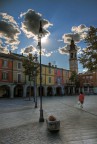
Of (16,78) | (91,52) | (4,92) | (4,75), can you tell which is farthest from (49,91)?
(91,52)

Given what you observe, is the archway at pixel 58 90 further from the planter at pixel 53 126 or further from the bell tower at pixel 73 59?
the planter at pixel 53 126

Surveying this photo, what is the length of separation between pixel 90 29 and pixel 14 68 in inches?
1339

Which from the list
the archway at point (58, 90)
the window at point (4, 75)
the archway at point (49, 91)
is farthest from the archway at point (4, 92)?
the archway at point (58, 90)

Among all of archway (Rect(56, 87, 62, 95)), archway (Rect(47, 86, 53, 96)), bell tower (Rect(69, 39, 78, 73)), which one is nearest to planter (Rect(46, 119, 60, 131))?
archway (Rect(47, 86, 53, 96))

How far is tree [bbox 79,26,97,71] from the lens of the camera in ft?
56.2

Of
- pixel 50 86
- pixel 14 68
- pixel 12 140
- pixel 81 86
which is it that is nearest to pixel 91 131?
pixel 12 140

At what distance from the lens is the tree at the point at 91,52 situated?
17125mm

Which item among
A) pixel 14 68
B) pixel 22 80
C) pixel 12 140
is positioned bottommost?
pixel 12 140

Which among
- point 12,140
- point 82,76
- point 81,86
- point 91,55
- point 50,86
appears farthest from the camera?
point 82,76

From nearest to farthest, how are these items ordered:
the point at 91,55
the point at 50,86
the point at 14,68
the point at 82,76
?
1. the point at 91,55
2. the point at 14,68
3. the point at 50,86
4. the point at 82,76

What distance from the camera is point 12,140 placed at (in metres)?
7.95

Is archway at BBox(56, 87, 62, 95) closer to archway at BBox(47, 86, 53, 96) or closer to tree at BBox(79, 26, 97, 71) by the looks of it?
archway at BBox(47, 86, 53, 96)

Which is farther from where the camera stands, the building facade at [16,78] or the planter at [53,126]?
the building facade at [16,78]

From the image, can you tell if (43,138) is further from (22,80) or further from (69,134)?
(22,80)
